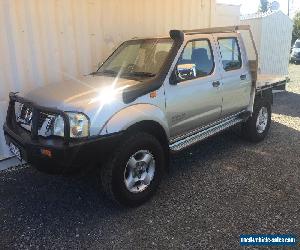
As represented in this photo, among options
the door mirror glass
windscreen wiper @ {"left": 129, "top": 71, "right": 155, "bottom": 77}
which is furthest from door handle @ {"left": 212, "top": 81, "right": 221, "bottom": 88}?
windscreen wiper @ {"left": 129, "top": 71, "right": 155, "bottom": 77}

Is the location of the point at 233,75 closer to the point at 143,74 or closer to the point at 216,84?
the point at 216,84

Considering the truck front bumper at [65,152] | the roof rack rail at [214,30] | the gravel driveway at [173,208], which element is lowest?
the gravel driveway at [173,208]

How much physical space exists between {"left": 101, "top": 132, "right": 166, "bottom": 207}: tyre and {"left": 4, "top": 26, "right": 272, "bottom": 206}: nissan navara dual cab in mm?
11

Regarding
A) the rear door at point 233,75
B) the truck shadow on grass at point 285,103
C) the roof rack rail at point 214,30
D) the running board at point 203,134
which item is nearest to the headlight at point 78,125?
the running board at point 203,134

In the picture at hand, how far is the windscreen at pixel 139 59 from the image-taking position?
4.21 metres

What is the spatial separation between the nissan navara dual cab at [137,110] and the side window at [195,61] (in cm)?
1

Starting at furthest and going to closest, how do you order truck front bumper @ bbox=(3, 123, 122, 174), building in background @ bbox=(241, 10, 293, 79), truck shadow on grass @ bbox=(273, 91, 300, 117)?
1. building in background @ bbox=(241, 10, 293, 79)
2. truck shadow on grass @ bbox=(273, 91, 300, 117)
3. truck front bumper @ bbox=(3, 123, 122, 174)

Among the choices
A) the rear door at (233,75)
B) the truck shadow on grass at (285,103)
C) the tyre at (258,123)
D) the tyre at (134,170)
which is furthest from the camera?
the truck shadow on grass at (285,103)

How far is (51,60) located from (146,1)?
2.47 metres

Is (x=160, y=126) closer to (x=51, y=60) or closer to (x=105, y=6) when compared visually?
(x=51, y=60)

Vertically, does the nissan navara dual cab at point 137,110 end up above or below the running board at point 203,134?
above

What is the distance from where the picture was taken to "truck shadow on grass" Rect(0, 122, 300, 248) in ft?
11.7

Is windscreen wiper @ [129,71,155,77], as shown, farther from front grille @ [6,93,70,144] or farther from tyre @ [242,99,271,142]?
tyre @ [242,99,271,142]

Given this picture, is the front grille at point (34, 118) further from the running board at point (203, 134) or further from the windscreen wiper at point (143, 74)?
the running board at point (203, 134)
